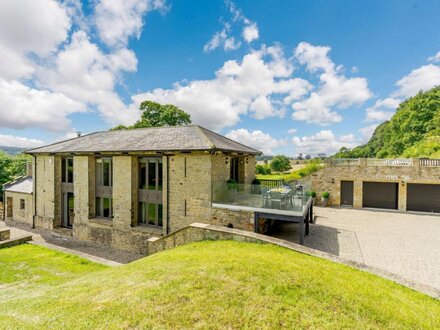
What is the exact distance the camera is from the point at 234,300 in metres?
4.43

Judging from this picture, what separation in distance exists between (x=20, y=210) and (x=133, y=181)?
12.7 metres

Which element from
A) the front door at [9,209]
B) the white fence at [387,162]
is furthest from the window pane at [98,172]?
the white fence at [387,162]

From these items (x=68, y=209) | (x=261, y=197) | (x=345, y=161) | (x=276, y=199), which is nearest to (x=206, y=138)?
(x=261, y=197)

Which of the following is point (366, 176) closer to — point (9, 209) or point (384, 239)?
point (384, 239)

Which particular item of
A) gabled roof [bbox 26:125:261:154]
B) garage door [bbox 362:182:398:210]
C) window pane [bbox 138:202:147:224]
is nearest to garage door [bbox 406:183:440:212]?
garage door [bbox 362:182:398:210]

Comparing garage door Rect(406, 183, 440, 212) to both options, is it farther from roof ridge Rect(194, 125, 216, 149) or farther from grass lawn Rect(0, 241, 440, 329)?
roof ridge Rect(194, 125, 216, 149)

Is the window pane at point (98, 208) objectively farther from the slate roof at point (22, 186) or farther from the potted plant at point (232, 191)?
the potted plant at point (232, 191)

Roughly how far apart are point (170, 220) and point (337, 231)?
9358 mm

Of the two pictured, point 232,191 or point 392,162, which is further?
point 392,162

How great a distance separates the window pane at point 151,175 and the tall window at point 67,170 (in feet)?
22.6

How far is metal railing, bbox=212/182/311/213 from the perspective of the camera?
401 inches

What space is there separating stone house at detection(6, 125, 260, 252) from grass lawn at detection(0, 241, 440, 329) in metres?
5.17

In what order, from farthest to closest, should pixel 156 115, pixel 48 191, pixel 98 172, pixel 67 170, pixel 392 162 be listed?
pixel 156 115 → pixel 392 162 → pixel 48 191 → pixel 67 170 → pixel 98 172

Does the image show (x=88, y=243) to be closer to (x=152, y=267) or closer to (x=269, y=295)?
(x=152, y=267)
